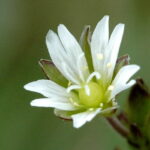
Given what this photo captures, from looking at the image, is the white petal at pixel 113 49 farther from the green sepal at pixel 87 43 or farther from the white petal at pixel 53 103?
the white petal at pixel 53 103

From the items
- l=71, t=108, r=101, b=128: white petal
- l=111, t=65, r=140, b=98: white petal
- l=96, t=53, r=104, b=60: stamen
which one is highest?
l=96, t=53, r=104, b=60: stamen

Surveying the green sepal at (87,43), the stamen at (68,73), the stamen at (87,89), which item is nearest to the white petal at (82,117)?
the stamen at (87,89)

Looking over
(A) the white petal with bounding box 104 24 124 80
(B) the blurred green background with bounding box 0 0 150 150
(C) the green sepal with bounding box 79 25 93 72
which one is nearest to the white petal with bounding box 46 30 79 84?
(C) the green sepal with bounding box 79 25 93 72

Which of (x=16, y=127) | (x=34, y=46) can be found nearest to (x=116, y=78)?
(x=16, y=127)

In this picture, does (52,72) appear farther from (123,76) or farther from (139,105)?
(139,105)

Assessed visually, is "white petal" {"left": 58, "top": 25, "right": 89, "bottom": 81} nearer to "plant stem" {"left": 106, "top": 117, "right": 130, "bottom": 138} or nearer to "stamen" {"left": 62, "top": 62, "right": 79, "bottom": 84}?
"stamen" {"left": 62, "top": 62, "right": 79, "bottom": 84}

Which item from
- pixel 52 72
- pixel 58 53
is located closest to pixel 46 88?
pixel 52 72

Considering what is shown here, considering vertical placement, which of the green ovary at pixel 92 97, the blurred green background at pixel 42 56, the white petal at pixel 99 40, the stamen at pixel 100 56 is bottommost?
the blurred green background at pixel 42 56

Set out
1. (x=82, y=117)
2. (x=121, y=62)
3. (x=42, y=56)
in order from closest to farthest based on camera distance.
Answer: (x=82, y=117) < (x=121, y=62) < (x=42, y=56)
